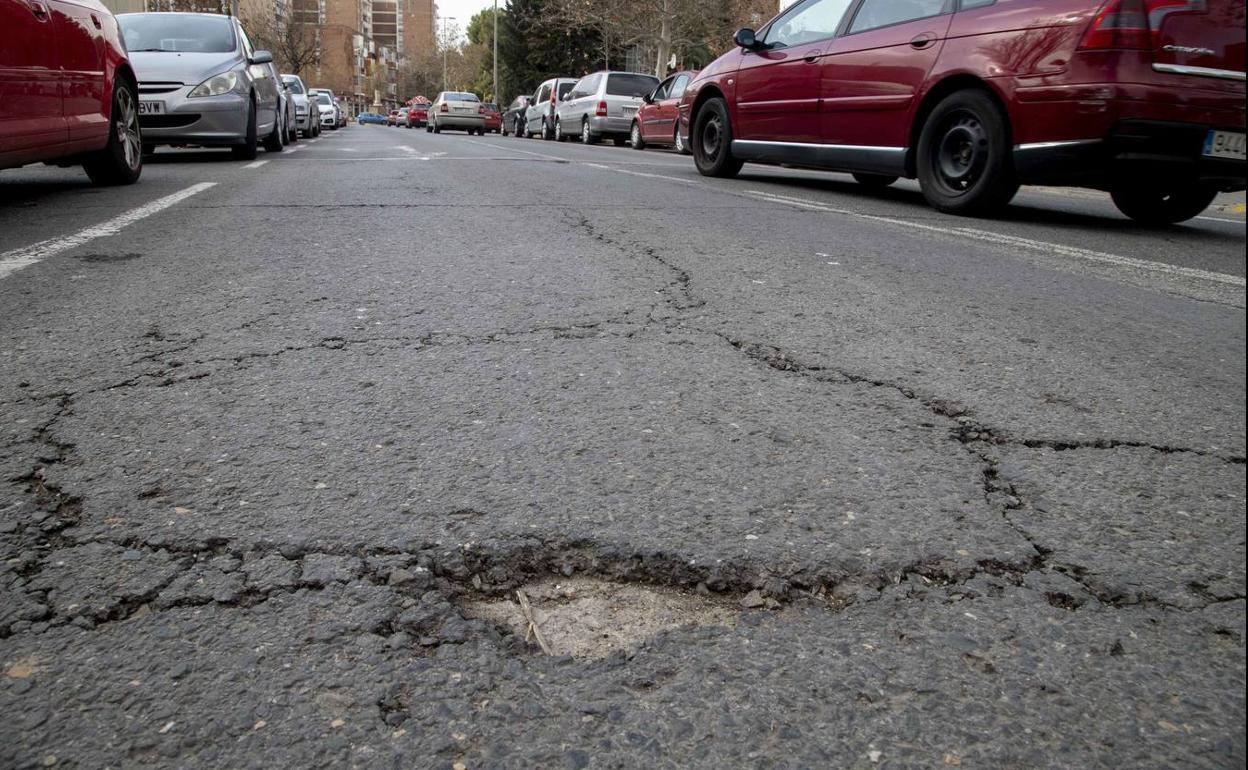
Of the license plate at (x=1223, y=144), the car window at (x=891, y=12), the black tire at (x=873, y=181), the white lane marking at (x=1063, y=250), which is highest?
the car window at (x=891, y=12)

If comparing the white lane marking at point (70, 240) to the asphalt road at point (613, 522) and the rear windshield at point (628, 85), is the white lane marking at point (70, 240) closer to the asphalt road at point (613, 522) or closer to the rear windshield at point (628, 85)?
the asphalt road at point (613, 522)

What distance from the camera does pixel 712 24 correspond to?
126 ft

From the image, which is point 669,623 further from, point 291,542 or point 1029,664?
point 291,542

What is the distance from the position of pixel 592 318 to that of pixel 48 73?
14.6ft

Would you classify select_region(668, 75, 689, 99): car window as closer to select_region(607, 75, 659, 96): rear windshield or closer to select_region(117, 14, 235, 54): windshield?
select_region(607, 75, 659, 96): rear windshield

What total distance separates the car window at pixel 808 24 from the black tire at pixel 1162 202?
2.56m

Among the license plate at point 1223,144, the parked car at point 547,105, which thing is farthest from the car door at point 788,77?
the parked car at point 547,105

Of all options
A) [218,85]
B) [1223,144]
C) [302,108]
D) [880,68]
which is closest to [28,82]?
[218,85]

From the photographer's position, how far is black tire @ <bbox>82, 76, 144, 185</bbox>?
7.25 m

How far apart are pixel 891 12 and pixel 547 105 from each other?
21534 millimetres

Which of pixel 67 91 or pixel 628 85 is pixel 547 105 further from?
pixel 67 91

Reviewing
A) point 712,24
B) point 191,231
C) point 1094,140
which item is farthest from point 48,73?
point 712,24

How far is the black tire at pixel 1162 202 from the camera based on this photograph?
6685 millimetres

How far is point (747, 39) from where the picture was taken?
867 cm
